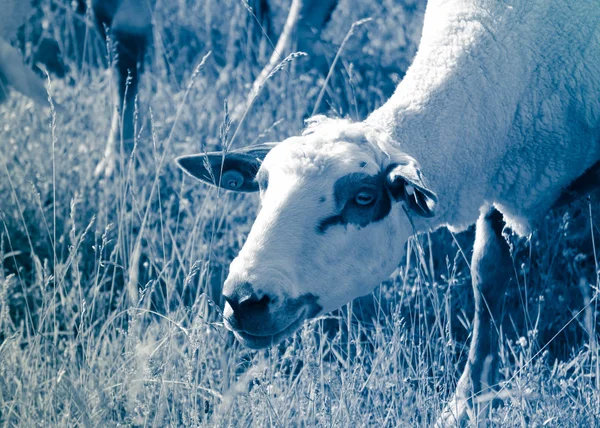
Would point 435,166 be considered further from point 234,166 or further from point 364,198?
point 234,166

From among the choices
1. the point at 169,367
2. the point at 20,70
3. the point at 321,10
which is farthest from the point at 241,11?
the point at 169,367

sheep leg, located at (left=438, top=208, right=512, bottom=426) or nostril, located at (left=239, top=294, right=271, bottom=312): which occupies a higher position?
nostril, located at (left=239, top=294, right=271, bottom=312)

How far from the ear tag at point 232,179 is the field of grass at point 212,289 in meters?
0.21

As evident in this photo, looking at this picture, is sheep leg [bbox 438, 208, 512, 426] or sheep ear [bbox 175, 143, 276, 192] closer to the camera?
sheep ear [bbox 175, 143, 276, 192]

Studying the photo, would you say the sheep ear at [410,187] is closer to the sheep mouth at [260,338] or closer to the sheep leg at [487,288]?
the sheep mouth at [260,338]

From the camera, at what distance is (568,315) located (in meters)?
4.31

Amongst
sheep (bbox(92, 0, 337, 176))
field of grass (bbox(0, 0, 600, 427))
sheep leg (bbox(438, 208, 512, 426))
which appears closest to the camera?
field of grass (bbox(0, 0, 600, 427))

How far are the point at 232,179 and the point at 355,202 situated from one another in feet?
2.16

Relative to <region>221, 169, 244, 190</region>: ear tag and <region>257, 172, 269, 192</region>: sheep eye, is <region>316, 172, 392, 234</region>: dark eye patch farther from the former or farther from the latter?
<region>221, 169, 244, 190</region>: ear tag

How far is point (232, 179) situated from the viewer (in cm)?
344

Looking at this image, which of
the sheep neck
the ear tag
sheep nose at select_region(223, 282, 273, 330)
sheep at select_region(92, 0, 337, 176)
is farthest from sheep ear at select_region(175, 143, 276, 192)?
sheep at select_region(92, 0, 337, 176)

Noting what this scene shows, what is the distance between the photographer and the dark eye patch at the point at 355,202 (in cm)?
295

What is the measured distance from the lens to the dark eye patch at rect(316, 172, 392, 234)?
2947mm

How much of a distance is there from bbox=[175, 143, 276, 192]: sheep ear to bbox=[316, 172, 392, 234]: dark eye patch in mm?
542
